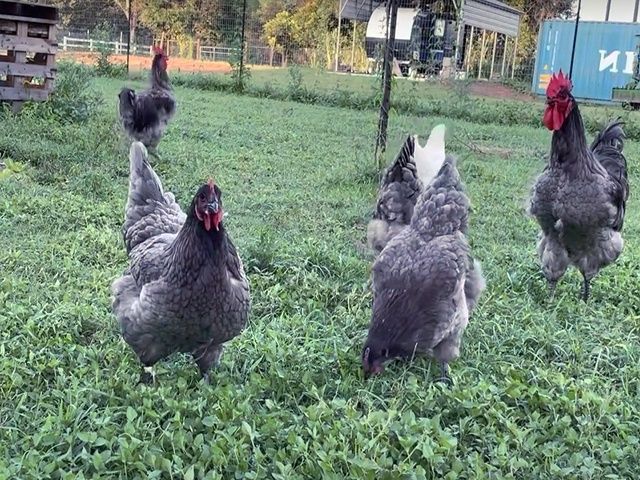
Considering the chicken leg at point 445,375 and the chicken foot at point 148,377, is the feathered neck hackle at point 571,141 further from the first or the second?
the chicken foot at point 148,377

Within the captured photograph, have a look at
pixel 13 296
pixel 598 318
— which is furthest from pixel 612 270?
pixel 13 296

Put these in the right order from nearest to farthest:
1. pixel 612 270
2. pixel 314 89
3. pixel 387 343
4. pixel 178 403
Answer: pixel 178 403
pixel 387 343
pixel 612 270
pixel 314 89

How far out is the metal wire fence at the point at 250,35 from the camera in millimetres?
15891

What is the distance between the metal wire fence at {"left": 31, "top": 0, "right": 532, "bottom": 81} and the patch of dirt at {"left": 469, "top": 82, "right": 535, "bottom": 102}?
0.23m

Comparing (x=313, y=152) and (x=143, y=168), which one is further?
(x=313, y=152)

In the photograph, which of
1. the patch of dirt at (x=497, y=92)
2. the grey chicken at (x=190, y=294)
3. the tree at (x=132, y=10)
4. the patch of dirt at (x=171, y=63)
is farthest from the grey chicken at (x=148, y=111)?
the tree at (x=132, y=10)

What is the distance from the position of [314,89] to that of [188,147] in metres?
8.03

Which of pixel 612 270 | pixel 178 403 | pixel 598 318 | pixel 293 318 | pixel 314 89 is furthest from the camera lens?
pixel 314 89

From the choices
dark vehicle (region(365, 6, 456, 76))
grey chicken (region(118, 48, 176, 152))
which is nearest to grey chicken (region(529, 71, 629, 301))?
grey chicken (region(118, 48, 176, 152))

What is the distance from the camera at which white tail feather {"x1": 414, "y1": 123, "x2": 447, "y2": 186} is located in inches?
185

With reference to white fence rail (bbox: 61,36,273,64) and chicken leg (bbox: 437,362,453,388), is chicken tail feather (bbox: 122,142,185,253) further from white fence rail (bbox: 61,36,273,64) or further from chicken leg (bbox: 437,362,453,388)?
white fence rail (bbox: 61,36,273,64)

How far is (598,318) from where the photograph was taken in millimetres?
4621

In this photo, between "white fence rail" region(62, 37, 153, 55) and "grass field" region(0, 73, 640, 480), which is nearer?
"grass field" region(0, 73, 640, 480)

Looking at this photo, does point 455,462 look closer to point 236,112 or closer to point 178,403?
point 178,403
